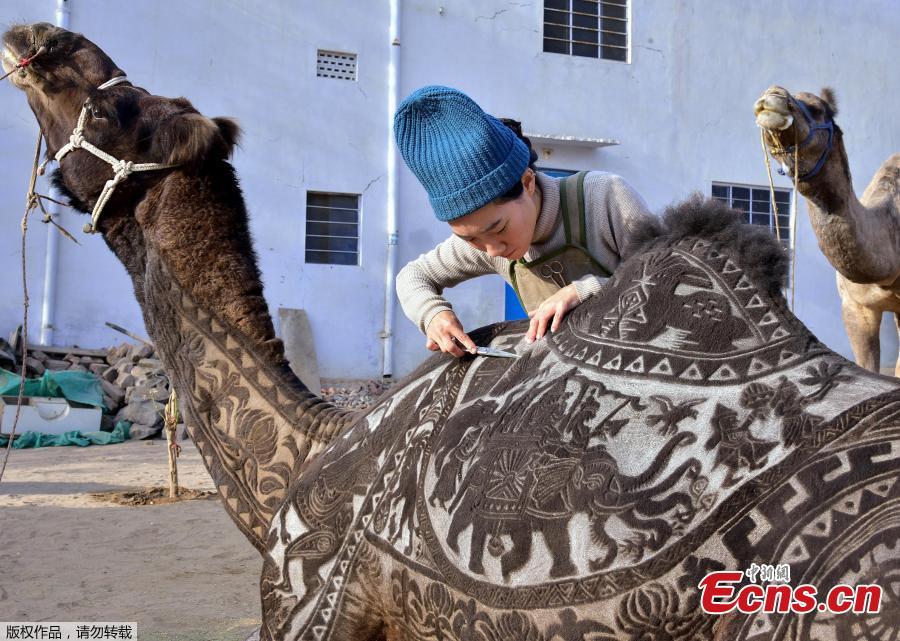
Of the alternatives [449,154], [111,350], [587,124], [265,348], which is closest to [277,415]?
[265,348]

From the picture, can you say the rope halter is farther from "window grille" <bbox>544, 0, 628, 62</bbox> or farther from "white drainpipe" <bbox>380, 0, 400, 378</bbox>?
"window grille" <bbox>544, 0, 628, 62</bbox>

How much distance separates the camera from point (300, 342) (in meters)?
11.6

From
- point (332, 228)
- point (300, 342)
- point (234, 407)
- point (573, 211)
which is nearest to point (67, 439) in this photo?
point (300, 342)

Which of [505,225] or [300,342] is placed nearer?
[505,225]

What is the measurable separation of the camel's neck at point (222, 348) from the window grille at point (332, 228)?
9.46 m

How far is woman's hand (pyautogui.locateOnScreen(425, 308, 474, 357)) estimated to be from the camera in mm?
2141

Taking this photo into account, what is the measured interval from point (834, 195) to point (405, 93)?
25.6 feet

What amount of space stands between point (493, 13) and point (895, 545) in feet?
41.5

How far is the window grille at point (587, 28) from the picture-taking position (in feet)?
44.0

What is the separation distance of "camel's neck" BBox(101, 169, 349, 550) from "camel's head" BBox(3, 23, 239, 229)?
115 mm

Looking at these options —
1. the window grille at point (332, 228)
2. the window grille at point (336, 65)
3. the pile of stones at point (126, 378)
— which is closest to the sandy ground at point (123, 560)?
the pile of stones at point (126, 378)

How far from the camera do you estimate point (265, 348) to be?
102 inches

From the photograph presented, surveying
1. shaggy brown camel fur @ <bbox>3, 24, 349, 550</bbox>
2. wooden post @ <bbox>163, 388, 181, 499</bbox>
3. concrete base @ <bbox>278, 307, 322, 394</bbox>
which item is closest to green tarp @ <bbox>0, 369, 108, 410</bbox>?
concrete base @ <bbox>278, 307, 322, 394</bbox>

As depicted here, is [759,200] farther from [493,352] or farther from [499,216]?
[493,352]
